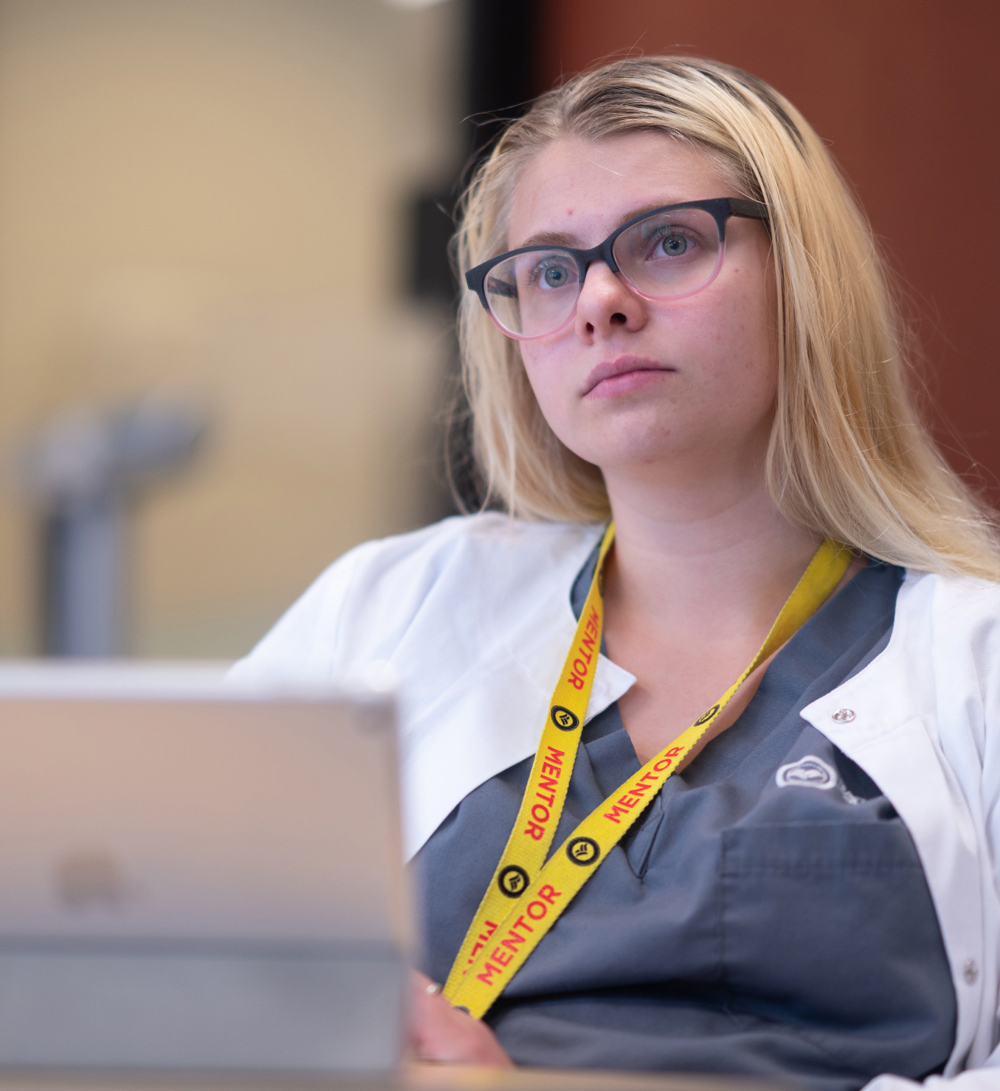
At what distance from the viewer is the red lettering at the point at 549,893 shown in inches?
50.4

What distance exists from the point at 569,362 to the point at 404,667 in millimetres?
498

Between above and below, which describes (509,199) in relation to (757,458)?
above

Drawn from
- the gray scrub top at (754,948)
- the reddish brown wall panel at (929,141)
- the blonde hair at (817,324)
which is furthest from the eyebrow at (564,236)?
the reddish brown wall panel at (929,141)

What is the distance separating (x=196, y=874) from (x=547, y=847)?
0.66 metres

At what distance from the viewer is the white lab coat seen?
1.21 m

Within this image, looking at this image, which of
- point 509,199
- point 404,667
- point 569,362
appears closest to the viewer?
point 569,362

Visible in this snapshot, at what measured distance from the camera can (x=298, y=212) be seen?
11.4 feet

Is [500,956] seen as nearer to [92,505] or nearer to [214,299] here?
[92,505]

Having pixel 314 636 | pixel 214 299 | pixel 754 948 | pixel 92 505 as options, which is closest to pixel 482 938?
pixel 754 948

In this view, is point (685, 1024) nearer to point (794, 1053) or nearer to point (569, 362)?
point (794, 1053)

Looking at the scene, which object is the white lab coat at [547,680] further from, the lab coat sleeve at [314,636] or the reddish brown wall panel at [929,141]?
the reddish brown wall panel at [929,141]

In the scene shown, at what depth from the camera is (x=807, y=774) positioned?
1.28 meters

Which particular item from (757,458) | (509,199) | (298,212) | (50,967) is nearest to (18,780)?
(50,967)

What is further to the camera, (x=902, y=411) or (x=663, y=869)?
(x=902, y=411)
